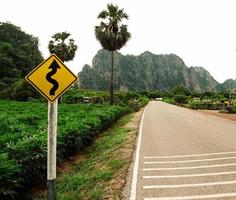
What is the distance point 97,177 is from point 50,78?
12.9 ft

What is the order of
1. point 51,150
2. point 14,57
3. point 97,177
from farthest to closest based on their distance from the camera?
point 14,57
point 97,177
point 51,150

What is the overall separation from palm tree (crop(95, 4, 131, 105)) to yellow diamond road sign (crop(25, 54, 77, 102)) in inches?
1348

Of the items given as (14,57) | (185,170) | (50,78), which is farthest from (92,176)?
(14,57)

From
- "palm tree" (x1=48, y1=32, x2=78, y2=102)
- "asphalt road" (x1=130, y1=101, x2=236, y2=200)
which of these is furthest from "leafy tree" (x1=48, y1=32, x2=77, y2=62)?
"asphalt road" (x1=130, y1=101, x2=236, y2=200)

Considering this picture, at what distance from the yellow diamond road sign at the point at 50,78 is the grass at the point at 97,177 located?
2.54 metres

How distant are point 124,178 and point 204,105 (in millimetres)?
50699

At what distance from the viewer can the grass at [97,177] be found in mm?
7725

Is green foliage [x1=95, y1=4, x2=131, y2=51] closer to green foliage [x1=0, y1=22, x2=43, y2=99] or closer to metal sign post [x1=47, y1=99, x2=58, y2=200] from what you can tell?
green foliage [x1=0, y1=22, x2=43, y2=99]

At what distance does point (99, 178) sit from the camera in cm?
912

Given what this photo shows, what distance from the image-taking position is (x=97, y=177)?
30.1ft

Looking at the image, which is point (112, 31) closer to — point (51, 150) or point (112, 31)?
point (112, 31)

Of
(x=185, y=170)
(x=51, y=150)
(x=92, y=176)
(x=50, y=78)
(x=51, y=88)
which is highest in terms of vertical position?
(x=50, y=78)

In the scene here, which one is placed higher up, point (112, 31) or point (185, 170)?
point (112, 31)

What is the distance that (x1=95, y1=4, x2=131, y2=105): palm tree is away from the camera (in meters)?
40.1
